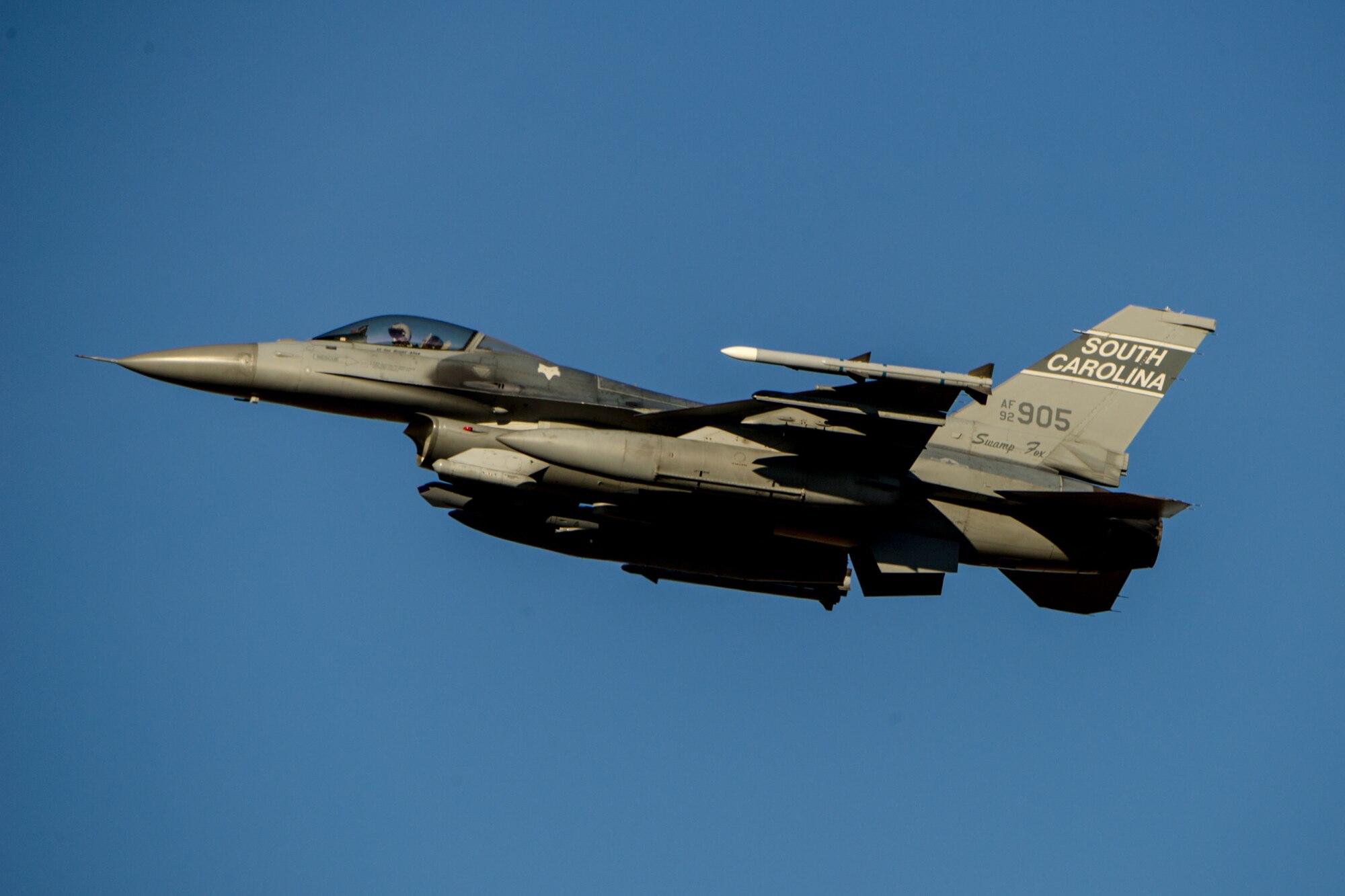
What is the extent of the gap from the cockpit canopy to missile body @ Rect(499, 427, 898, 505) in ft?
6.31

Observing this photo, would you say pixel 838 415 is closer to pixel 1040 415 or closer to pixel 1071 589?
pixel 1040 415

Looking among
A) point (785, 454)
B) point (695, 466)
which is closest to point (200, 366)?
point (695, 466)

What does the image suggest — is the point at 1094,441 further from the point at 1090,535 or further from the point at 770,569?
the point at 770,569

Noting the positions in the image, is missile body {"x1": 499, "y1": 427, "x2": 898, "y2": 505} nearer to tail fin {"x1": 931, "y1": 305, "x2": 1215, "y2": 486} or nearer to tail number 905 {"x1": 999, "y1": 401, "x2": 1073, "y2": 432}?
tail fin {"x1": 931, "y1": 305, "x2": 1215, "y2": 486}

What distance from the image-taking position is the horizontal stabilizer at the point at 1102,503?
13.6 m

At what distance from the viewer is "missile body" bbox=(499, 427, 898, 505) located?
12.8m

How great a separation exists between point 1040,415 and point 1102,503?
69.0 inches

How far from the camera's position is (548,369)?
565 inches

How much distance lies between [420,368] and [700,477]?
11.2ft

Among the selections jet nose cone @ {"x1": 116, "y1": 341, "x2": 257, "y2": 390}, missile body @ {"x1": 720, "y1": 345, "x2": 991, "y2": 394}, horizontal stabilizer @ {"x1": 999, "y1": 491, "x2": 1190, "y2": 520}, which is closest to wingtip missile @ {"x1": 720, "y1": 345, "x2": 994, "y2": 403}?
missile body @ {"x1": 720, "y1": 345, "x2": 991, "y2": 394}

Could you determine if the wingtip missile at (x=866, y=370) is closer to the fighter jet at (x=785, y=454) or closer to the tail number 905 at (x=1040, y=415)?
the fighter jet at (x=785, y=454)

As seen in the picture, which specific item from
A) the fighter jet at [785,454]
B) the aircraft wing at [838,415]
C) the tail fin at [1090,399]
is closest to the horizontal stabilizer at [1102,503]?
the fighter jet at [785,454]

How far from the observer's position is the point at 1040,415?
15.4m

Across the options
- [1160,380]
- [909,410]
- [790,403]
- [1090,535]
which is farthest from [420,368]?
[1160,380]
